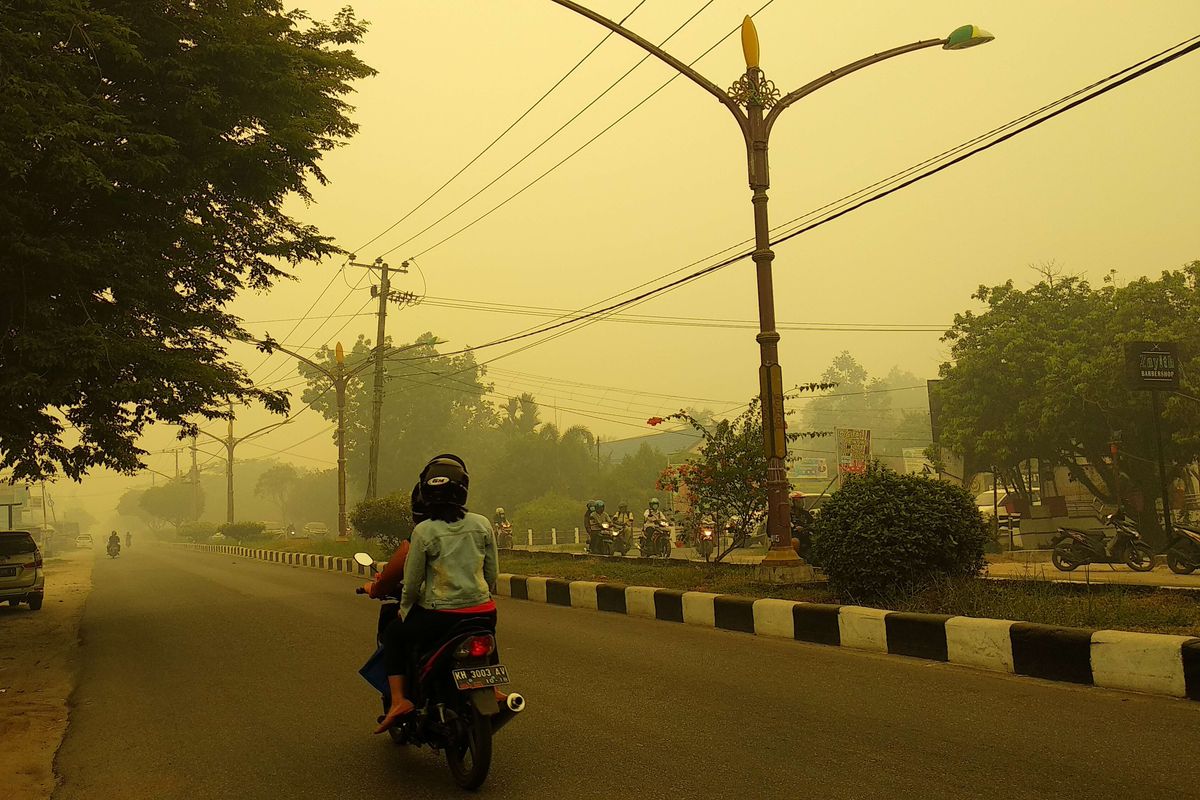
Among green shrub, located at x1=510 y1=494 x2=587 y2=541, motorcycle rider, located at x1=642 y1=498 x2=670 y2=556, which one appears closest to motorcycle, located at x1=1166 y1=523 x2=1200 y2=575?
motorcycle rider, located at x1=642 y1=498 x2=670 y2=556

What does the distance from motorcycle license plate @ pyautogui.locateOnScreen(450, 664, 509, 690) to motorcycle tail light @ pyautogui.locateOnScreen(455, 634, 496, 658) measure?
9 cm

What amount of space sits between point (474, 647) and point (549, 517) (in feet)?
156

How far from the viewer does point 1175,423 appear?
23.2 meters

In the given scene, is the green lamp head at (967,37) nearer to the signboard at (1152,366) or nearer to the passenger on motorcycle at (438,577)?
the signboard at (1152,366)

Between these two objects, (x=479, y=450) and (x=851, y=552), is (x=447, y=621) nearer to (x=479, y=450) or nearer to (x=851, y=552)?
(x=851, y=552)

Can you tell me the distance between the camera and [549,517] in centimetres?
5175

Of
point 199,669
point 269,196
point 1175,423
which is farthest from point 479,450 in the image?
point 199,669

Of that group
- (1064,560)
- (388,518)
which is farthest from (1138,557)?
(388,518)

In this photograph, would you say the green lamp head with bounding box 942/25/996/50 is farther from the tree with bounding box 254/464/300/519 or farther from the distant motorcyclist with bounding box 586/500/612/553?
the tree with bounding box 254/464/300/519

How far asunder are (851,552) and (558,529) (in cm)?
4253

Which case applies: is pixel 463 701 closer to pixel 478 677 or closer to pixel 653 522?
pixel 478 677

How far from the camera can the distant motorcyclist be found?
2753 cm

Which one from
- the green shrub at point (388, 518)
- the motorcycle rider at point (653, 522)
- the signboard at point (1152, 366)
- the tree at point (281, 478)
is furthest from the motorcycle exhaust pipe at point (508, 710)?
the tree at point (281, 478)

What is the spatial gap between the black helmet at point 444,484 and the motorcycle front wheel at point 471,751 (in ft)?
3.44
